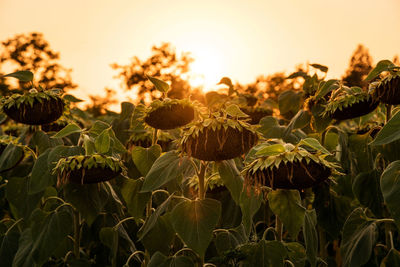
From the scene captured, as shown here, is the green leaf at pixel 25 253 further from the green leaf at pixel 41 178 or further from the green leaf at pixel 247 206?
the green leaf at pixel 247 206

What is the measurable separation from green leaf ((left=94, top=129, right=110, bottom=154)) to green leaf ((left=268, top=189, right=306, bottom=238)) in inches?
27.9

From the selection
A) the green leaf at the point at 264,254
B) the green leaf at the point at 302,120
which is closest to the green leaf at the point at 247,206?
the green leaf at the point at 264,254

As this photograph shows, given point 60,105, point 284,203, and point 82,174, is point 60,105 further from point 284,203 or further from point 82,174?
point 284,203

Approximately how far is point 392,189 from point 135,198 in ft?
3.53

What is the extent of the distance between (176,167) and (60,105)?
0.91 meters

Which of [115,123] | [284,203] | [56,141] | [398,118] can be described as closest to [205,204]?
[284,203]

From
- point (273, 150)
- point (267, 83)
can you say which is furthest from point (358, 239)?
point (267, 83)

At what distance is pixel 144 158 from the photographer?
218 cm

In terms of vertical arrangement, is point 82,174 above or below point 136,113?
below

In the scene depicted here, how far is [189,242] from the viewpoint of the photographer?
1647 millimetres

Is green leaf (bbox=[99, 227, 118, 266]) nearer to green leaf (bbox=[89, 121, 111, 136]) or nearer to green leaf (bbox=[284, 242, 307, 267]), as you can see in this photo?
green leaf (bbox=[89, 121, 111, 136])

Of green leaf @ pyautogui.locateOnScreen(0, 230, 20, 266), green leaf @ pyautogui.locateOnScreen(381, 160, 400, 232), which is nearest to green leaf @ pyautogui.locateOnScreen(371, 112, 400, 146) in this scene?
green leaf @ pyautogui.locateOnScreen(381, 160, 400, 232)

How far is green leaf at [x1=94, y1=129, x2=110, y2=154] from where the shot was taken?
Answer: 6.35ft

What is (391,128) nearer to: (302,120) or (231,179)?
(231,179)
